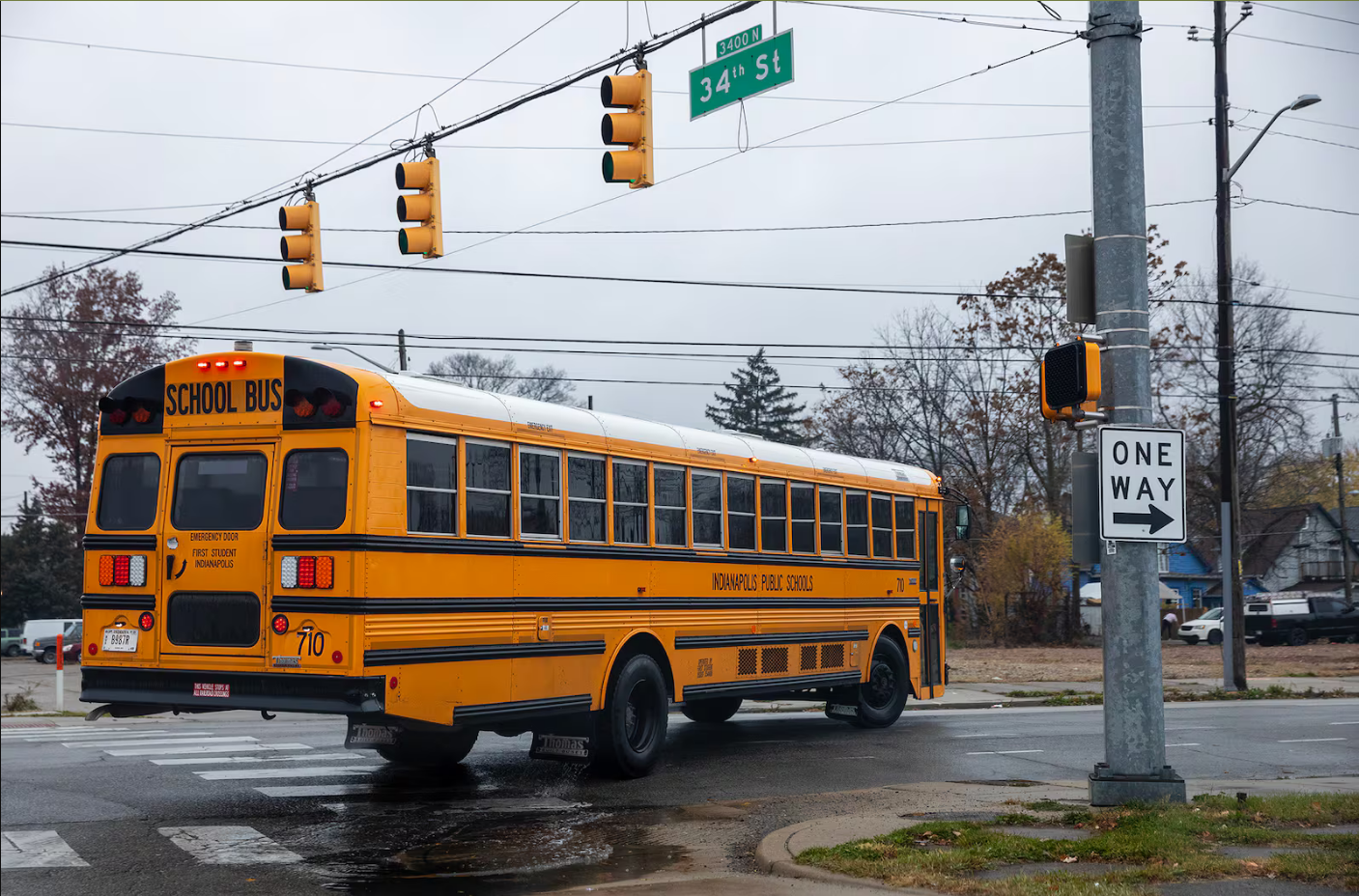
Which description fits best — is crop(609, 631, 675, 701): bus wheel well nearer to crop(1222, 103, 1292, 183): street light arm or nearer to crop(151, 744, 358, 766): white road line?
crop(151, 744, 358, 766): white road line

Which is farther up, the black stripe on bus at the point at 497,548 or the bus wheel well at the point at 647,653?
the black stripe on bus at the point at 497,548

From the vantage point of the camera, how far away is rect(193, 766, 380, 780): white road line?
11664mm

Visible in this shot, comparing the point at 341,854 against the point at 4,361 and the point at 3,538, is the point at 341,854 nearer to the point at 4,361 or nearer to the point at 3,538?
the point at 3,538

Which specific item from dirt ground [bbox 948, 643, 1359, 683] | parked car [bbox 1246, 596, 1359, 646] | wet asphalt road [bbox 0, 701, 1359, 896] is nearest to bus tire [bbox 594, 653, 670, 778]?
wet asphalt road [bbox 0, 701, 1359, 896]

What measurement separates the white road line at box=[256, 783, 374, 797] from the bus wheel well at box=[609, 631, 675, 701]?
7.37 feet

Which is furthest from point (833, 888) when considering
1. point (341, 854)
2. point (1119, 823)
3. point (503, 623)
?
point (503, 623)

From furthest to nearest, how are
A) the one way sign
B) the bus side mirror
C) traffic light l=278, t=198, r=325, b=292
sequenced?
the bus side mirror
traffic light l=278, t=198, r=325, b=292
the one way sign

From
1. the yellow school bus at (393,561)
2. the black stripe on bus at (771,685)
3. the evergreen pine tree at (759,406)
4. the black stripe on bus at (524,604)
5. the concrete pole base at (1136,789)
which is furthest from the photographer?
the evergreen pine tree at (759,406)

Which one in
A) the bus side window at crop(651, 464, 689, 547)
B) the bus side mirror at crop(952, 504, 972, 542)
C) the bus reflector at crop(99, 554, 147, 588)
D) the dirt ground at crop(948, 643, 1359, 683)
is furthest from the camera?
the dirt ground at crop(948, 643, 1359, 683)

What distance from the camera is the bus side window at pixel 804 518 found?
1445 centimetres

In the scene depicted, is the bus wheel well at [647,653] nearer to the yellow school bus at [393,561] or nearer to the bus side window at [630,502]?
the yellow school bus at [393,561]

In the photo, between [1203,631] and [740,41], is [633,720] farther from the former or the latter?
[1203,631]

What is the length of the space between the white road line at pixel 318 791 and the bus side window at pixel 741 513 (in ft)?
14.1

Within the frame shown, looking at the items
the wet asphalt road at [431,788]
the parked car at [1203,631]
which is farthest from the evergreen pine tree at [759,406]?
the wet asphalt road at [431,788]
